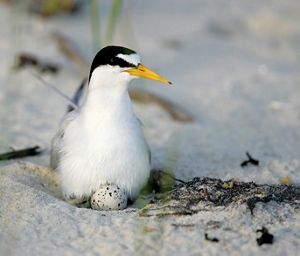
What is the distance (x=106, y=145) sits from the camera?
9.96ft

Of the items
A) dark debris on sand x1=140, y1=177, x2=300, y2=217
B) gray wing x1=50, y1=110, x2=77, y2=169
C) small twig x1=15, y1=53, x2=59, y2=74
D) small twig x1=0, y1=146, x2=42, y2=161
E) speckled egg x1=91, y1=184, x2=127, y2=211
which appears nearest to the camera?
dark debris on sand x1=140, y1=177, x2=300, y2=217

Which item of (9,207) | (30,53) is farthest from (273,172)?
(30,53)

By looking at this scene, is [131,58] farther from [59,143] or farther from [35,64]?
[35,64]

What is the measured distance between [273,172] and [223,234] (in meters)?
0.97

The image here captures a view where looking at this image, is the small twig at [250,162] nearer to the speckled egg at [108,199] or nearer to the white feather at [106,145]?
the white feather at [106,145]

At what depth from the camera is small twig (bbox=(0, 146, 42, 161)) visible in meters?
3.51

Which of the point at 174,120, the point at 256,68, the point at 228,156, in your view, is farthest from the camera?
the point at 256,68

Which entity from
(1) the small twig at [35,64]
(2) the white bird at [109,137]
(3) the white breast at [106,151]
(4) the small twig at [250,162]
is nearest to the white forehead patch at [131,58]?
(2) the white bird at [109,137]

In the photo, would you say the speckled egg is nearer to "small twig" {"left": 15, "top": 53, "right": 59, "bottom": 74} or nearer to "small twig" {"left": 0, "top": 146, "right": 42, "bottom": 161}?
"small twig" {"left": 0, "top": 146, "right": 42, "bottom": 161}

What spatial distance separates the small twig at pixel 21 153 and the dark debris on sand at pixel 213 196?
955 mm

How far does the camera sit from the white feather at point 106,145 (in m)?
3.03

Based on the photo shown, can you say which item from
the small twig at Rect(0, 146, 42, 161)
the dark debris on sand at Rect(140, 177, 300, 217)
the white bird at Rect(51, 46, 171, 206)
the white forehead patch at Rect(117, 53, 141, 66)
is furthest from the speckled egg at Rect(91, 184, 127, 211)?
the small twig at Rect(0, 146, 42, 161)

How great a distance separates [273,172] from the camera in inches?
135

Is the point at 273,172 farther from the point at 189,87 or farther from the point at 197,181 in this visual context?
the point at 189,87
